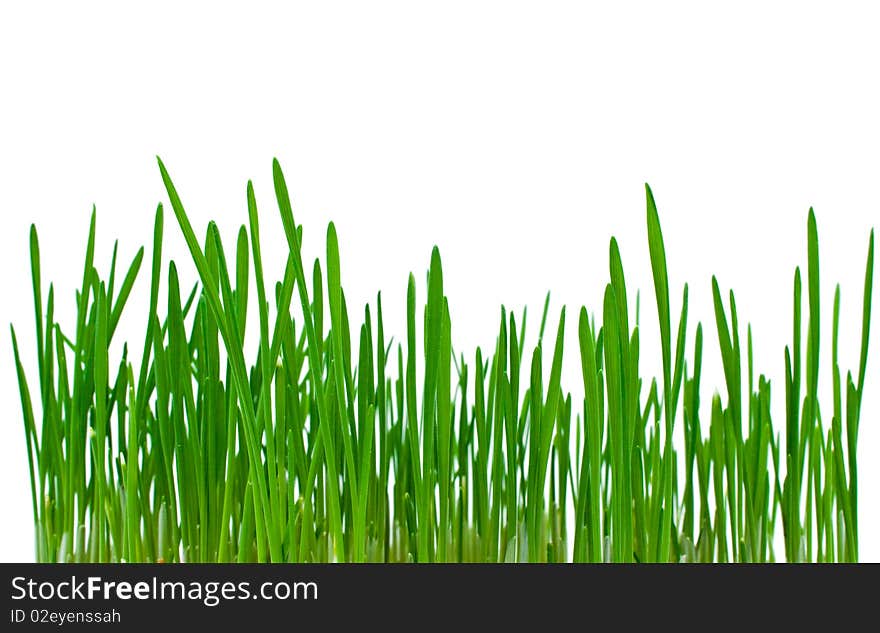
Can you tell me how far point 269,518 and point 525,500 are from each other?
227 millimetres

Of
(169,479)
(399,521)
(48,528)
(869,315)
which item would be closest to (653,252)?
(869,315)

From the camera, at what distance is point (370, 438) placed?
626mm

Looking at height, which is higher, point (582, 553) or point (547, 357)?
point (547, 357)

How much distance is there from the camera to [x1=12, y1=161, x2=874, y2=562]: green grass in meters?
0.62

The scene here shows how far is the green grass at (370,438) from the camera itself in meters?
0.62

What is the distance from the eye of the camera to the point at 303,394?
78 centimetres

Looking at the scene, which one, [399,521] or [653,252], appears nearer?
[653,252]
